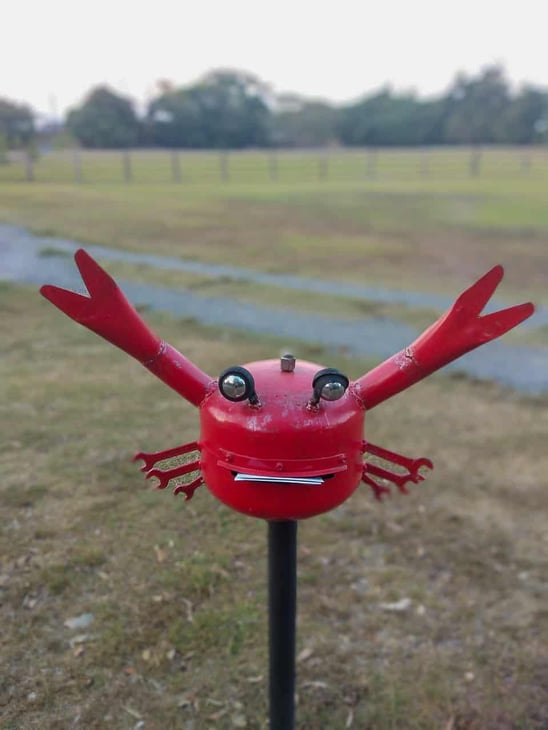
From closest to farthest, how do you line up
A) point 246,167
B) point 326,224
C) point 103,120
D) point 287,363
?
point 287,363 < point 326,224 < point 246,167 < point 103,120

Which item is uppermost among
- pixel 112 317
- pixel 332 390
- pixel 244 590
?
pixel 112 317

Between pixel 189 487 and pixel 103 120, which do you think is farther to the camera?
pixel 103 120

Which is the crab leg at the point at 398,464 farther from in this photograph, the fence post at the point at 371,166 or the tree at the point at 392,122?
the tree at the point at 392,122

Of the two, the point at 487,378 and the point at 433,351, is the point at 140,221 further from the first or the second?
the point at 433,351

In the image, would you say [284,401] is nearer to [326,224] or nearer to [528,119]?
[326,224]

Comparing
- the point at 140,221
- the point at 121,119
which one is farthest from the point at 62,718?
the point at 121,119

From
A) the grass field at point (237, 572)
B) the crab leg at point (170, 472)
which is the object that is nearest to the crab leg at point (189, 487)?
the crab leg at point (170, 472)

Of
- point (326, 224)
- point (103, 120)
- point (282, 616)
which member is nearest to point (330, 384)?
point (282, 616)
